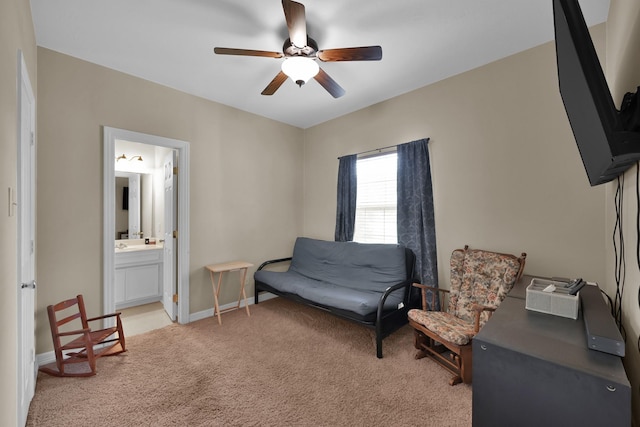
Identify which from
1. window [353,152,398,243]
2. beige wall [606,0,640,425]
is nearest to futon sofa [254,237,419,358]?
window [353,152,398,243]

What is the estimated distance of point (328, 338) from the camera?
9.36 ft

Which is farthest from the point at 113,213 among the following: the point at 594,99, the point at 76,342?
the point at 594,99

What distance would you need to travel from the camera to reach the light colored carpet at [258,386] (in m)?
1.77

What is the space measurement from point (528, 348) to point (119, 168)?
5.34 metres

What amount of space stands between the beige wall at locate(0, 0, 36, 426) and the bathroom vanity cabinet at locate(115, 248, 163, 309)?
2.57m

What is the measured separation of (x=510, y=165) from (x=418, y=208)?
94 centimetres

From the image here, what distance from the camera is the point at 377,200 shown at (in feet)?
12.0

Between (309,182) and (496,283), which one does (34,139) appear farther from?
(496,283)

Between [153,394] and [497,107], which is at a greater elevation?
[497,107]

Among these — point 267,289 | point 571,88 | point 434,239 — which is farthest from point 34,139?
point 434,239

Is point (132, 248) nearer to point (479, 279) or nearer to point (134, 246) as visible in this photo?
point (134, 246)

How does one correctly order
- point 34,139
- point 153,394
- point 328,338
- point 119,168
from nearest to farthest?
point 153,394 → point 34,139 → point 328,338 → point 119,168

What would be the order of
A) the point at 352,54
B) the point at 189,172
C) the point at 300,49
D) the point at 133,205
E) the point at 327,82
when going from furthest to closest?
1. the point at 133,205
2. the point at 189,172
3. the point at 327,82
4. the point at 300,49
5. the point at 352,54

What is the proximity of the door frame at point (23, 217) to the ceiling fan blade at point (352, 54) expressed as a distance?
5.97ft
